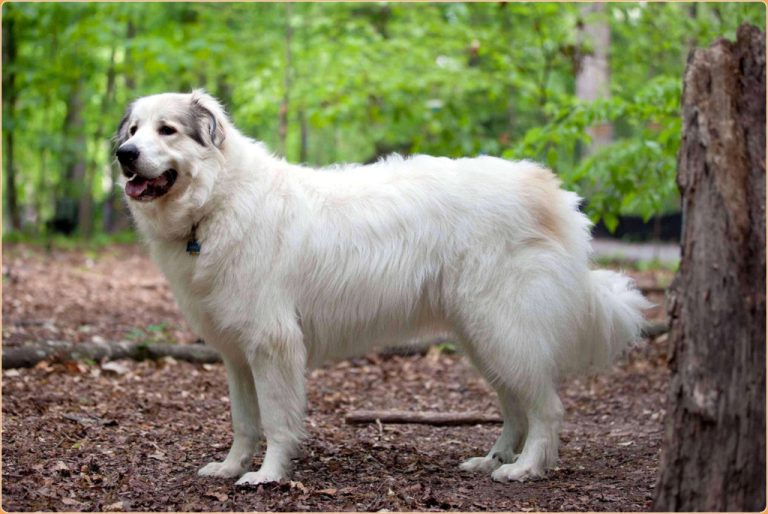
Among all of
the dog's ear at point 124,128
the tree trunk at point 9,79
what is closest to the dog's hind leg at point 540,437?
the dog's ear at point 124,128

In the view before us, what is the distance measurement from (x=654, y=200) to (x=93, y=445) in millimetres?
3768

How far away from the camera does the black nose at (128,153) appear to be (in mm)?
3586

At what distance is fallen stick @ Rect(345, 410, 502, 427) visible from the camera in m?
5.00

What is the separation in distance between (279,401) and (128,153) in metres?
1.29

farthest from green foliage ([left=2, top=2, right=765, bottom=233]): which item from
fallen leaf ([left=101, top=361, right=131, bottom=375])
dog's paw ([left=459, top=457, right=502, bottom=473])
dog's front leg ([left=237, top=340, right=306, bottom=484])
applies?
fallen leaf ([left=101, top=361, right=131, bottom=375])

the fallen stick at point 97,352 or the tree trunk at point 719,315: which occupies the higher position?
the tree trunk at point 719,315

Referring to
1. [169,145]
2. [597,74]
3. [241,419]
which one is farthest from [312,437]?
[597,74]

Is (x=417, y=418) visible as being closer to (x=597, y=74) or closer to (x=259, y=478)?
(x=259, y=478)

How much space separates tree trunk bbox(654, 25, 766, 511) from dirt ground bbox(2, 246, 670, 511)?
2.66 ft

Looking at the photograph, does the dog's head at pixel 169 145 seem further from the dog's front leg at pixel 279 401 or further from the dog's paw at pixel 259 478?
the dog's paw at pixel 259 478

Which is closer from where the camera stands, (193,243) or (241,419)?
(193,243)

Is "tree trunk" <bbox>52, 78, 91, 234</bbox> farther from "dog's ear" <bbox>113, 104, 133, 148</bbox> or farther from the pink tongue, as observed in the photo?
the pink tongue

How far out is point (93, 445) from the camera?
4.18 metres

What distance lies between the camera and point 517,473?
152 inches
